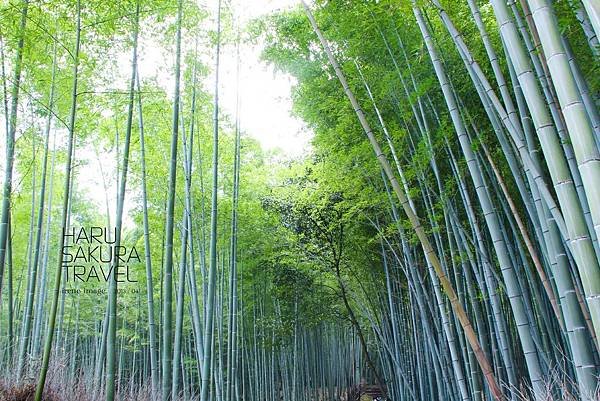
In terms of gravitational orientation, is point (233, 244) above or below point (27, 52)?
below

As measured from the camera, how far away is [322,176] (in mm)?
6594

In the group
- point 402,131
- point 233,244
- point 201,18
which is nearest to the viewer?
point 402,131

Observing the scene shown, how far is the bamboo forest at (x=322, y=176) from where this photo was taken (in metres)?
2.30

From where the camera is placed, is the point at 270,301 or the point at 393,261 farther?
the point at 270,301

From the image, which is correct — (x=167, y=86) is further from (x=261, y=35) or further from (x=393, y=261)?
(x=393, y=261)

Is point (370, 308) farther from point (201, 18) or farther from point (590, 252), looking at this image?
point (590, 252)

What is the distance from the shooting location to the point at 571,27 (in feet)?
8.82

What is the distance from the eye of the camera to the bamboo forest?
2303 millimetres

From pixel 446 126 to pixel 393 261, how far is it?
364 cm

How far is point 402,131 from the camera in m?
4.43

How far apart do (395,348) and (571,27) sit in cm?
608

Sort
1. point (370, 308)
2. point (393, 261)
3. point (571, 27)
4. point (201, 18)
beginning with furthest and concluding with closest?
point (370, 308)
point (393, 261)
point (201, 18)
point (571, 27)

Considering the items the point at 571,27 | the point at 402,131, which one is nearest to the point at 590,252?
the point at 571,27

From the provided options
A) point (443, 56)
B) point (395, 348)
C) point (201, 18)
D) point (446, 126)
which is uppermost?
point (201, 18)
